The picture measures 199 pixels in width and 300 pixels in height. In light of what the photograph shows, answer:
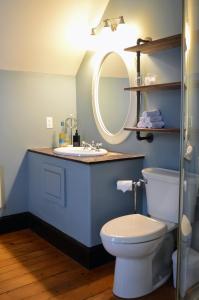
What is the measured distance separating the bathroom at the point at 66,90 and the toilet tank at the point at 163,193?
0.19 m

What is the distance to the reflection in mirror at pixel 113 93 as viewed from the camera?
110 inches

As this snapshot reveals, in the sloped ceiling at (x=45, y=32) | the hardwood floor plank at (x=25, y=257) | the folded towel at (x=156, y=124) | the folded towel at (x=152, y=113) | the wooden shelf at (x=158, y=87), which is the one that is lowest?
the hardwood floor plank at (x=25, y=257)

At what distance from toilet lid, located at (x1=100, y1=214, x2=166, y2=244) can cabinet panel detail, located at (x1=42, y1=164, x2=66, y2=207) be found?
66 centimetres

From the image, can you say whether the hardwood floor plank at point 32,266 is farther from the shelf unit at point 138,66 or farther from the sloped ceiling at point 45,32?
the sloped ceiling at point 45,32

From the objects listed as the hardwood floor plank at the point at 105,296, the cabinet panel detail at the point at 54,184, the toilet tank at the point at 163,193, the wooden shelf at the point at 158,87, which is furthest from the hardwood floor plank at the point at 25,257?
the wooden shelf at the point at 158,87

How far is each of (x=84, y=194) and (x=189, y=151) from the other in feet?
3.25

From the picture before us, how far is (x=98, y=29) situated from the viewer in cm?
304

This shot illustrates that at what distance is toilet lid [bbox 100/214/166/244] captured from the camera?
193 centimetres

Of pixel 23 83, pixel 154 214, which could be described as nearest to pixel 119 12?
pixel 23 83

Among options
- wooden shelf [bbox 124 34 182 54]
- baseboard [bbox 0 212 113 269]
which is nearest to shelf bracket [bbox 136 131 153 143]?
wooden shelf [bbox 124 34 182 54]

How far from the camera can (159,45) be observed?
7.59 ft

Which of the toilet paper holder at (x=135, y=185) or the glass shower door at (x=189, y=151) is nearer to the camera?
the glass shower door at (x=189, y=151)

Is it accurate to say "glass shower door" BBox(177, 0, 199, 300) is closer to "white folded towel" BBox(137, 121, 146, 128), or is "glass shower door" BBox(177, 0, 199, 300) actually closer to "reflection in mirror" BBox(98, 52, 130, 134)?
"white folded towel" BBox(137, 121, 146, 128)

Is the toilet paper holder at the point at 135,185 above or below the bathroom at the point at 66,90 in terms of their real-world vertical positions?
below
